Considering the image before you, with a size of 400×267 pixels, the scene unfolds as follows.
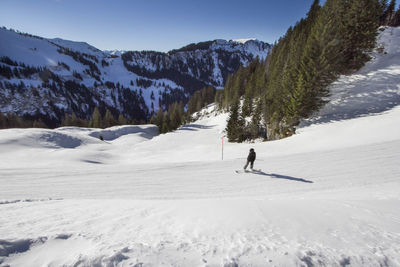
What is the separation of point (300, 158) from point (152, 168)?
1028 centimetres

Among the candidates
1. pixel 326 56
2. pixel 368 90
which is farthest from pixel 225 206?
pixel 368 90

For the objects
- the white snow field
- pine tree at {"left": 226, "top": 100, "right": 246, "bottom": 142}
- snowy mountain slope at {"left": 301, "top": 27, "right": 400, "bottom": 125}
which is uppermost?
snowy mountain slope at {"left": 301, "top": 27, "right": 400, "bottom": 125}

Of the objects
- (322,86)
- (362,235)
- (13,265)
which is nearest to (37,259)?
(13,265)

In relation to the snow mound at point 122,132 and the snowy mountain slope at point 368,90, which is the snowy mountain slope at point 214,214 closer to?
the snowy mountain slope at point 368,90

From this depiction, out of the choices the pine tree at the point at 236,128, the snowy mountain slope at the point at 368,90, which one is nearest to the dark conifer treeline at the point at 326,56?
the snowy mountain slope at the point at 368,90

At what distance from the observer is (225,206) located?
512cm

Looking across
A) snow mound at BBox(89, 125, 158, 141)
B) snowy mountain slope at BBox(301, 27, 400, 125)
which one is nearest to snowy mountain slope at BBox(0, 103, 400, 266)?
snowy mountain slope at BBox(301, 27, 400, 125)

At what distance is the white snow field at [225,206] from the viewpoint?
2594 millimetres

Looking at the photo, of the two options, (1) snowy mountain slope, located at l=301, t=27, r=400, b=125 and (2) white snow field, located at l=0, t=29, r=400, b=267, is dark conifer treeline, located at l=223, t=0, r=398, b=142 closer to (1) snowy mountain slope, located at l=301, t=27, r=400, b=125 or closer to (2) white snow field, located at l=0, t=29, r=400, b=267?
(1) snowy mountain slope, located at l=301, t=27, r=400, b=125

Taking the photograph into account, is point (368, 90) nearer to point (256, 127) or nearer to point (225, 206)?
point (256, 127)

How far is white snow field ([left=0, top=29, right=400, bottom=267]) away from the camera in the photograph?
259cm

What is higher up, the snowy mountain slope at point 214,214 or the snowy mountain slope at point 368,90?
the snowy mountain slope at point 368,90

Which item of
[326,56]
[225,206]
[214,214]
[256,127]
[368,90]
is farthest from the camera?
[256,127]

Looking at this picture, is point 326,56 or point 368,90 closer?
point 326,56
